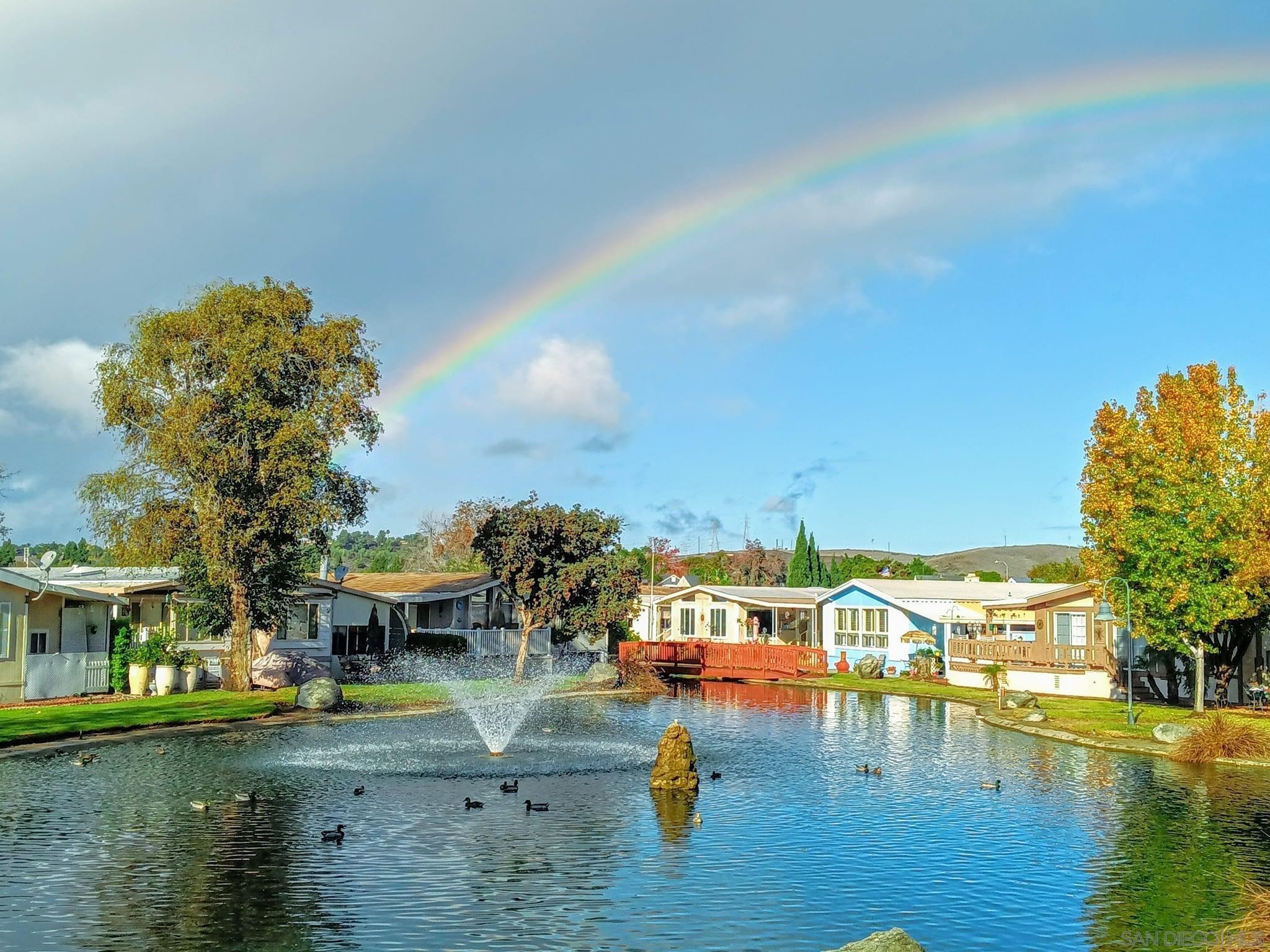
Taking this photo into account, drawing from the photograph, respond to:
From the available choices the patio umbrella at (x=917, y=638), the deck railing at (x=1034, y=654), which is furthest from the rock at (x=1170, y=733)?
the patio umbrella at (x=917, y=638)

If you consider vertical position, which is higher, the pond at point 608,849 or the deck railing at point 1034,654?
the deck railing at point 1034,654

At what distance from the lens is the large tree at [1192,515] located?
38.7m

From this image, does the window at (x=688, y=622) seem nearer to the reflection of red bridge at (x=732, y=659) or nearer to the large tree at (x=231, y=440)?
the reflection of red bridge at (x=732, y=659)

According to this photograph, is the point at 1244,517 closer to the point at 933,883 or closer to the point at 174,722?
→ the point at 933,883

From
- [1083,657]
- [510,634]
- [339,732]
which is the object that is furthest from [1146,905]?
[510,634]

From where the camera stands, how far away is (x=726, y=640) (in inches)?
3066

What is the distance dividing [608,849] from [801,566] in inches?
4246

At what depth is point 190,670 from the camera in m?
44.8

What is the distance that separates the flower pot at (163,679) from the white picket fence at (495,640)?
2065 cm

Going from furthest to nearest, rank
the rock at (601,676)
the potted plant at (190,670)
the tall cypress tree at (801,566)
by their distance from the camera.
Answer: the tall cypress tree at (801,566), the rock at (601,676), the potted plant at (190,670)

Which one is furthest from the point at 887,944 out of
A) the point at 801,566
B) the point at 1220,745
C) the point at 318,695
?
the point at 801,566

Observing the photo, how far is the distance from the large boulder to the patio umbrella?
3131 centimetres

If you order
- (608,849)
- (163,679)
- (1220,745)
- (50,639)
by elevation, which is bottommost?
(608,849)

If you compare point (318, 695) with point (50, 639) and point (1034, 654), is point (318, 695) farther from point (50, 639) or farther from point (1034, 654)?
point (1034, 654)
